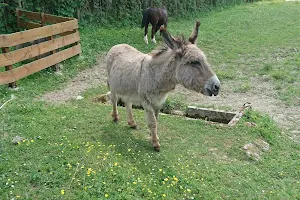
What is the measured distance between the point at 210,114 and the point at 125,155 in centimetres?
276

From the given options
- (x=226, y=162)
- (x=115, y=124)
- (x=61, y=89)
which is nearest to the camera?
(x=226, y=162)

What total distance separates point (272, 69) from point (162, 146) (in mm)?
6002

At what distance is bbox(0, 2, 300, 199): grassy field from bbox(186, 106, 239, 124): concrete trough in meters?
0.52

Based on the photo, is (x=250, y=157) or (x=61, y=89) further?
(x=61, y=89)

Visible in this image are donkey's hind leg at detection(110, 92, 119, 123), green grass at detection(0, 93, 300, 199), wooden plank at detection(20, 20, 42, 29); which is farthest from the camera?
wooden plank at detection(20, 20, 42, 29)

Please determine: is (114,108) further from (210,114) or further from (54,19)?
(54,19)

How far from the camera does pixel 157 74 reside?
5.20 metres

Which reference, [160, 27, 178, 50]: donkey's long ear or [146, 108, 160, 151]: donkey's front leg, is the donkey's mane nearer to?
[160, 27, 178, 50]: donkey's long ear

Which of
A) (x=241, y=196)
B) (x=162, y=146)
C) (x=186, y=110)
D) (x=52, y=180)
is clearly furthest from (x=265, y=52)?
(x=52, y=180)

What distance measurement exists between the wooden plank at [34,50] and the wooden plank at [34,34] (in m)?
0.20

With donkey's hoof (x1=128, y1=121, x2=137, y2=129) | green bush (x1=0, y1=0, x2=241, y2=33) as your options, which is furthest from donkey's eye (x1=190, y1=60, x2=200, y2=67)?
green bush (x1=0, y1=0, x2=241, y2=33)

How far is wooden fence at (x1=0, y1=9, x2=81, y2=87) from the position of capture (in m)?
7.76

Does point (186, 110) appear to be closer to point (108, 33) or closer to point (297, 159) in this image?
point (297, 159)

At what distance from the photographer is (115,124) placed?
6340 mm
